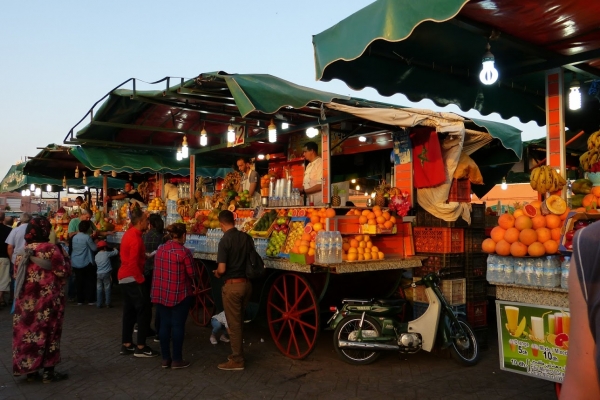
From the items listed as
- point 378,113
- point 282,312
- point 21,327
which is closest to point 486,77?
point 378,113

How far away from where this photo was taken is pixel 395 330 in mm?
6277

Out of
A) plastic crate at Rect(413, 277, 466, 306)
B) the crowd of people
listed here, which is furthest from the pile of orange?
the crowd of people

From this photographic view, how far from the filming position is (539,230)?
14.4 ft

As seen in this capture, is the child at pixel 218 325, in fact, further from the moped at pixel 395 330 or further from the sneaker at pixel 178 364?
the moped at pixel 395 330

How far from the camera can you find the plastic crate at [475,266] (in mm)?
7203

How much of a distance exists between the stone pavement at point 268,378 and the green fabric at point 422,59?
3265mm

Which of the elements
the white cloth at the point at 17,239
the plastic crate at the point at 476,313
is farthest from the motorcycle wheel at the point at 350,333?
the white cloth at the point at 17,239

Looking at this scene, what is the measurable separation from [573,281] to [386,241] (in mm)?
6126

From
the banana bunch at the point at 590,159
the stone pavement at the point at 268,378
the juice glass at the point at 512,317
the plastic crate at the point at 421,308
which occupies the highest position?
the banana bunch at the point at 590,159

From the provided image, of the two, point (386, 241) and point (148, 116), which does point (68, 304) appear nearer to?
point (148, 116)

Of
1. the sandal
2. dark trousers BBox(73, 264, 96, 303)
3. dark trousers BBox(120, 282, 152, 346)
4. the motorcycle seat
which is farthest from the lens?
dark trousers BBox(73, 264, 96, 303)

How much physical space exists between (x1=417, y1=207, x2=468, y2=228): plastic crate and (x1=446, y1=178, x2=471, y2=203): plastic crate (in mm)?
321

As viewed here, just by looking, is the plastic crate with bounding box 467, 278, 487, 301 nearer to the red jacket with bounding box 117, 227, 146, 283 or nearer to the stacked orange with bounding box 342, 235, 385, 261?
the stacked orange with bounding box 342, 235, 385, 261

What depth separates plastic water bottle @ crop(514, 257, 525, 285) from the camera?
430 centimetres
